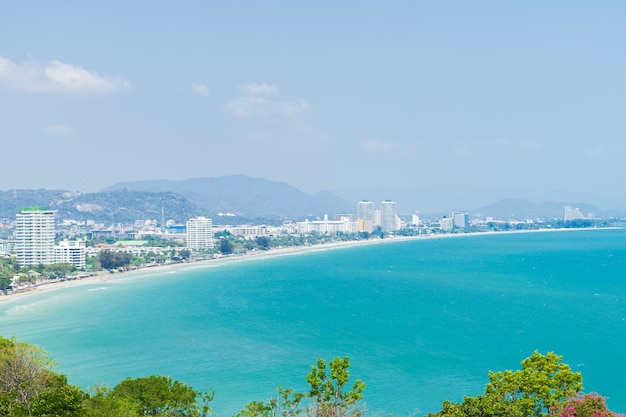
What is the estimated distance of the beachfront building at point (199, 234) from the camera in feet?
274

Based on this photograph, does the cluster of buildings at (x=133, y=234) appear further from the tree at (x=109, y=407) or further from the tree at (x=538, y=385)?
the tree at (x=538, y=385)

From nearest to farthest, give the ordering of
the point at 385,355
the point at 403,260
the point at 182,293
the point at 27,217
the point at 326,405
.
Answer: the point at 326,405 < the point at 385,355 < the point at 182,293 < the point at 27,217 < the point at 403,260

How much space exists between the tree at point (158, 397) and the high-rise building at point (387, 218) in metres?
127

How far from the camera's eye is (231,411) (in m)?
16.0

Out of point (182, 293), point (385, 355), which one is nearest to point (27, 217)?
point (182, 293)

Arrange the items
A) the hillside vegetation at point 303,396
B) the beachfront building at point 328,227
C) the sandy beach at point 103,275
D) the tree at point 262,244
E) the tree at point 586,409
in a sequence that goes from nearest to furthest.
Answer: the hillside vegetation at point 303,396, the tree at point 586,409, the sandy beach at point 103,275, the tree at point 262,244, the beachfront building at point 328,227

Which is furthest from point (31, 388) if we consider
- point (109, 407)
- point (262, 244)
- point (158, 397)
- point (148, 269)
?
point (262, 244)

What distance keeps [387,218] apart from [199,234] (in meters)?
64.6

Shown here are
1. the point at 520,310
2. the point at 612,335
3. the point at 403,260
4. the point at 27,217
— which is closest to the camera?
the point at 612,335

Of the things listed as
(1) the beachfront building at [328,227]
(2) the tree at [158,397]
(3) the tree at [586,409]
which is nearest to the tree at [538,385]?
(3) the tree at [586,409]

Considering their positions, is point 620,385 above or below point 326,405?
below

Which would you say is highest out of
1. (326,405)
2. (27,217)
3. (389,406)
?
(27,217)

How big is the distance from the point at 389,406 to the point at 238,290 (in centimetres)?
2604

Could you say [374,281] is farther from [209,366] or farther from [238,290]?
[209,366]
